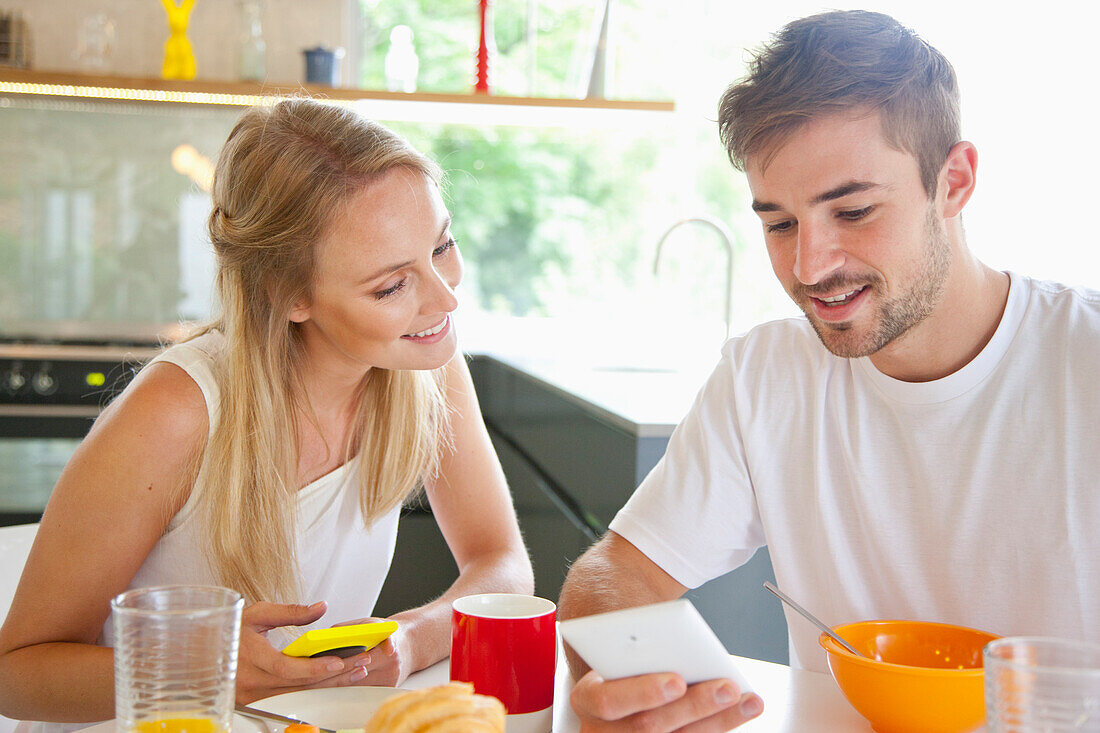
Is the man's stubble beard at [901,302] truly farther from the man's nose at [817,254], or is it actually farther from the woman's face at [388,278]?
the woman's face at [388,278]

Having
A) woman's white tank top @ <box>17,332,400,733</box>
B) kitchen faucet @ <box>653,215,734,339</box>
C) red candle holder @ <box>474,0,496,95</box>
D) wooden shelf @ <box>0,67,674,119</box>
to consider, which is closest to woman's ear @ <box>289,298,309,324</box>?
woman's white tank top @ <box>17,332,400,733</box>

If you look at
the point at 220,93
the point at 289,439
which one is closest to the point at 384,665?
the point at 289,439

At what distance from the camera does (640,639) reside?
68cm

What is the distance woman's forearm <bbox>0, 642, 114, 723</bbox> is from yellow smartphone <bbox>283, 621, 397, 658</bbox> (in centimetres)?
30

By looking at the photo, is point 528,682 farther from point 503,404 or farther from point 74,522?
point 503,404

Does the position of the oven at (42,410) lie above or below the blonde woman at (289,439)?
below

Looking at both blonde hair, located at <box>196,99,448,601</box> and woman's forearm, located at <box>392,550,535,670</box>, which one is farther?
blonde hair, located at <box>196,99,448,601</box>

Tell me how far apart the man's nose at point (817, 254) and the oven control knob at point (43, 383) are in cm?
288

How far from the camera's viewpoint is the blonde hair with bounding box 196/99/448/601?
1.27 metres

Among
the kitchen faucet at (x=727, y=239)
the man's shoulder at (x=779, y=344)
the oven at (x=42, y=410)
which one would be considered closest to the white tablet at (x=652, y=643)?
the man's shoulder at (x=779, y=344)

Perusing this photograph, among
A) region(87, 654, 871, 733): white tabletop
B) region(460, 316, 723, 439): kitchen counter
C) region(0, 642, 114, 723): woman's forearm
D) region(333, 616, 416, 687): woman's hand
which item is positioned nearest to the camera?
region(87, 654, 871, 733): white tabletop

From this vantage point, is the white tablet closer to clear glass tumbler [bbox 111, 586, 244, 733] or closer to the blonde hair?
clear glass tumbler [bbox 111, 586, 244, 733]

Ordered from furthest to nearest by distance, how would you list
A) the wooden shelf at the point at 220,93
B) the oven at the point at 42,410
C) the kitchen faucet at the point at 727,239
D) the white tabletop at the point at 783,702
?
1. the wooden shelf at the point at 220,93
2. the oven at the point at 42,410
3. the kitchen faucet at the point at 727,239
4. the white tabletop at the point at 783,702

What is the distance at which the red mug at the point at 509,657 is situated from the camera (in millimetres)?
804
